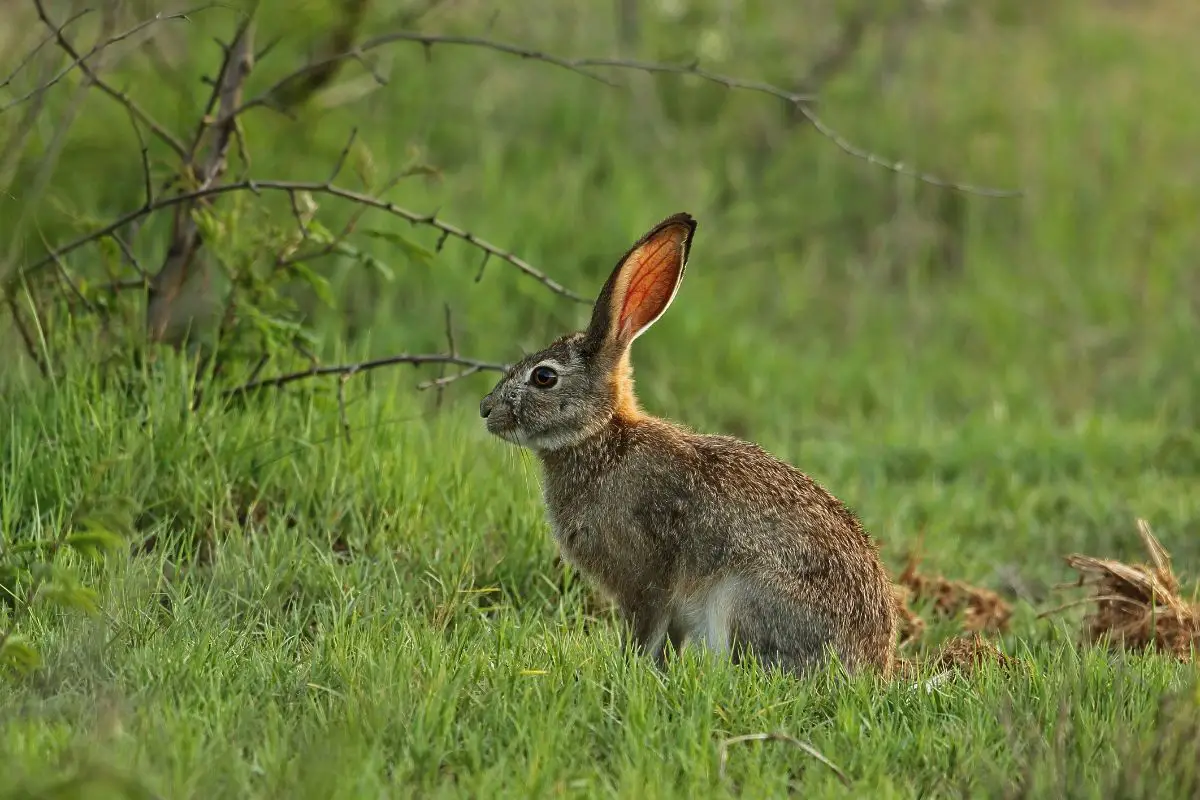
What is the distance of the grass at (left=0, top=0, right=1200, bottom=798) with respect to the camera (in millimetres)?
3861

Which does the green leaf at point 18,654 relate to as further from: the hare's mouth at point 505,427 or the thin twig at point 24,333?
the thin twig at point 24,333

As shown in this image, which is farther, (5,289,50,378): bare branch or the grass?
(5,289,50,378): bare branch

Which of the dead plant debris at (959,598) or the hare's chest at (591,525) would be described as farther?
the dead plant debris at (959,598)

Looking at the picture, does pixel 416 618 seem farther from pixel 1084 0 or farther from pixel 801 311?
pixel 1084 0

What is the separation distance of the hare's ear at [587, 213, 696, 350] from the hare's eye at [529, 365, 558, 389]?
0.18 meters

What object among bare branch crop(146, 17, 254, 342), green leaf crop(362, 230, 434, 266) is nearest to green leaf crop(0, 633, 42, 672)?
green leaf crop(362, 230, 434, 266)

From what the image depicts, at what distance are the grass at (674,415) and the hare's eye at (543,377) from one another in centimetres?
68

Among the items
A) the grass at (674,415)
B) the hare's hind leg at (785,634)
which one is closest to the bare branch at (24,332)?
the grass at (674,415)

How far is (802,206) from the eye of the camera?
1120cm

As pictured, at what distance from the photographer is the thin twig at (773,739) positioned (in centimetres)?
377

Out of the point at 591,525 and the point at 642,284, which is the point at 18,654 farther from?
the point at 642,284

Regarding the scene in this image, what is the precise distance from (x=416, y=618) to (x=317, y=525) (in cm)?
109

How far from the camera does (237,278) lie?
6.07 metres

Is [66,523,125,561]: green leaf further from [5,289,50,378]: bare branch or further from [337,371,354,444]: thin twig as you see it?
[5,289,50,378]: bare branch
